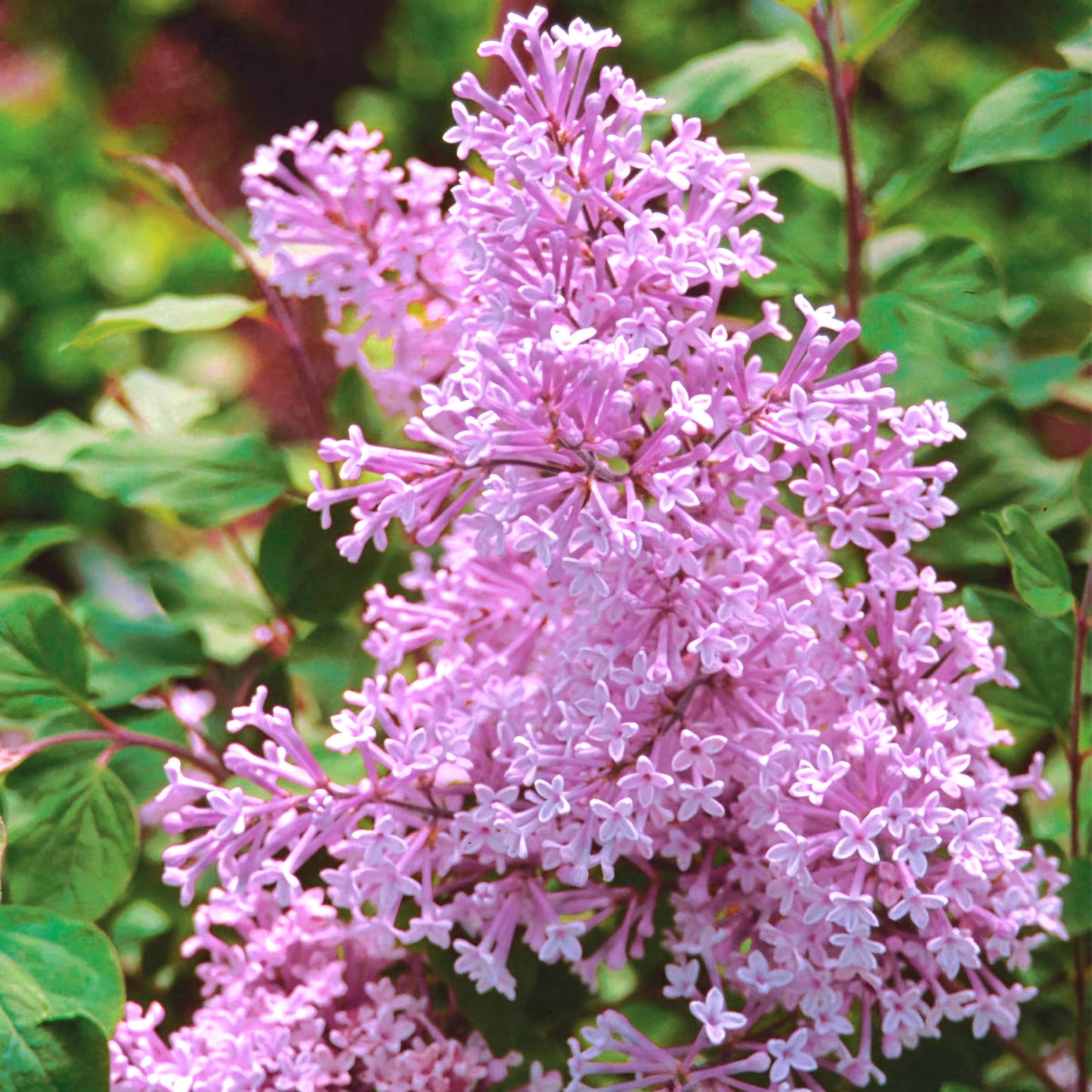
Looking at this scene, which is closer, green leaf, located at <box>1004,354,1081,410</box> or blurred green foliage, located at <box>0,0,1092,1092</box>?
blurred green foliage, located at <box>0,0,1092,1092</box>

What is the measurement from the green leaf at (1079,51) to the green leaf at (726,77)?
113 millimetres

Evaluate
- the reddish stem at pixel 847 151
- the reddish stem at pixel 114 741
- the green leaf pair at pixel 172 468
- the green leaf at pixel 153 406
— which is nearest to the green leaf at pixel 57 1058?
the reddish stem at pixel 114 741

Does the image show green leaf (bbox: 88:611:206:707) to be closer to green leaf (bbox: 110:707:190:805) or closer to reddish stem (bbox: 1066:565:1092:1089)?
green leaf (bbox: 110:707:190:805)

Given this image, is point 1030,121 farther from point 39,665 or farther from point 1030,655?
point 39,665

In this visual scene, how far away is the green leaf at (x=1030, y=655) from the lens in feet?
1.62

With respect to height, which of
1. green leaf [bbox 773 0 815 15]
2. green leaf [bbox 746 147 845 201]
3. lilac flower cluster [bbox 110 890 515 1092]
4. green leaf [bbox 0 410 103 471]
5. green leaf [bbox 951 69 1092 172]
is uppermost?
green leaf [bbox 773 0 815 15]

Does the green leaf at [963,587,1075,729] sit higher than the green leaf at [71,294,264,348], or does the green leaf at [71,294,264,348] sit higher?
the green leaf at [71,294,264,348]

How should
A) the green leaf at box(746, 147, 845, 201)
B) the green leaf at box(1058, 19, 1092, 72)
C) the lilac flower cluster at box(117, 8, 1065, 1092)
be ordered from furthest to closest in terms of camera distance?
the green leaf at box(746, 147, 845, 201), the green leaf at box(1058, 19, 1092, 72), the lilac flower cluster at box(117, 8, 1065, 1092)

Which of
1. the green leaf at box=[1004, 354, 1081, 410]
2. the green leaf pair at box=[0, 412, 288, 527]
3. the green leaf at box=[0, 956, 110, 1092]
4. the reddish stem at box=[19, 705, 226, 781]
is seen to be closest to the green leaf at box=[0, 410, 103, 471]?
the green leaf pair at box=[0, 412, 288, 527]

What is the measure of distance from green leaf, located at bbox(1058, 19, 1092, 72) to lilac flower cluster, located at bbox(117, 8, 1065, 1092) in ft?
0.51

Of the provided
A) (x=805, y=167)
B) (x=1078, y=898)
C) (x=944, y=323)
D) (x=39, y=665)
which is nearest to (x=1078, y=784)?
(x=1078, y=898)

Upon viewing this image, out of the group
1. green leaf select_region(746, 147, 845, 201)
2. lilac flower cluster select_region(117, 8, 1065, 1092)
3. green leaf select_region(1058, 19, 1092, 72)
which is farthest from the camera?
green leaf select_region(746, 147, 845, 201)

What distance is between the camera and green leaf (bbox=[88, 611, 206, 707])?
0.53 metres

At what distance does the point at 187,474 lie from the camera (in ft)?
1.80
